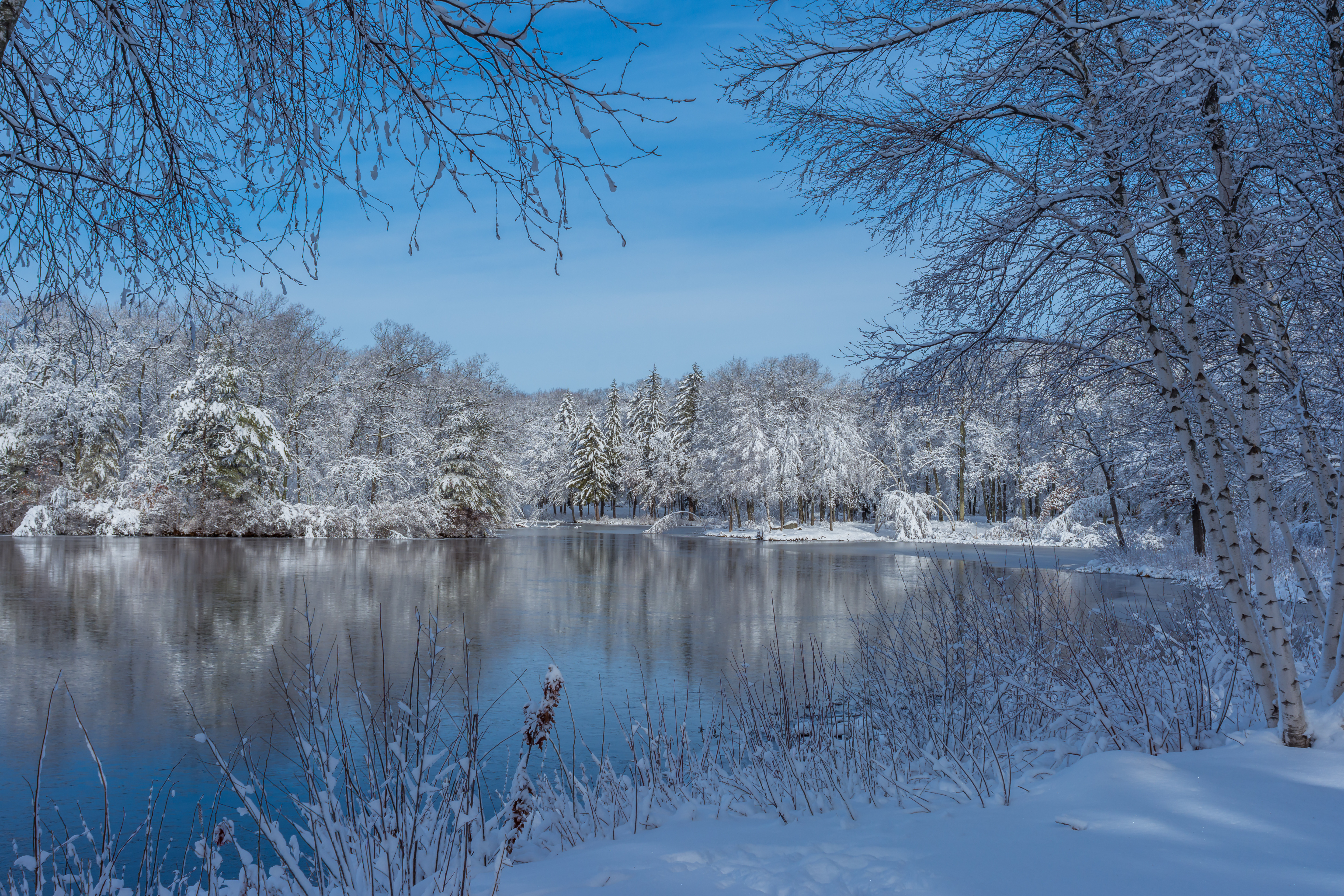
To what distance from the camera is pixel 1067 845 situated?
10.4 feet

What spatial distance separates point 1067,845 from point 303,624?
501 inches

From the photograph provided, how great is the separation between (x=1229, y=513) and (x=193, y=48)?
234 inches

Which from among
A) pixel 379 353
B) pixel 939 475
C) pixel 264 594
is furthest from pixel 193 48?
pixel 939 475

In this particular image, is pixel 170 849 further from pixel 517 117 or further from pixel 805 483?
pixel 805 483

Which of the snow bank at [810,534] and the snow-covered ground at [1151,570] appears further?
the snow bank at [810,534]

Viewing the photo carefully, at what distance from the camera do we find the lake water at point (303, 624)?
749 centimetres

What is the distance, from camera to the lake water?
7488 millimetres

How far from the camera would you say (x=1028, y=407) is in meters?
6.59

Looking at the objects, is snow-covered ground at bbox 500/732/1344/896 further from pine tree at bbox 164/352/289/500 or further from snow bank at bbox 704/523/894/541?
snow bank at bbox 704/523/894/541

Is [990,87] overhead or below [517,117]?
overhead

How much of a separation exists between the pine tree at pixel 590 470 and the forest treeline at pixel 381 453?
29.5ft

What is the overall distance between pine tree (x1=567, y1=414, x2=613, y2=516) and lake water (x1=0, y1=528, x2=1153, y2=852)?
3343 centimetres

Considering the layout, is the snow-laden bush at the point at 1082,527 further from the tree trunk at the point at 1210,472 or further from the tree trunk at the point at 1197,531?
the tree trunk at the point at 1210,472

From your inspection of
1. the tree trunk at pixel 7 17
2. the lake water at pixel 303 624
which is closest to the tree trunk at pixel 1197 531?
the lake water at pixel 303 624
